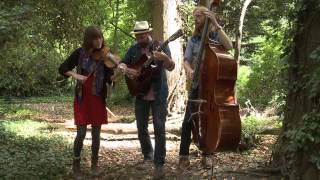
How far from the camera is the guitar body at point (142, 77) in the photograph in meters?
6.27

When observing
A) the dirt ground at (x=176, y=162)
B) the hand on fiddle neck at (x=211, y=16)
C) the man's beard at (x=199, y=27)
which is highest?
the hand on fiddle neck at (x=211, y=16)

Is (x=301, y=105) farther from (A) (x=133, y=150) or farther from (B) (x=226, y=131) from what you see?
(A) (x=133, y=150)

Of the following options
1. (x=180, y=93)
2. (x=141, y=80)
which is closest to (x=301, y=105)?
(x=141, y=80)

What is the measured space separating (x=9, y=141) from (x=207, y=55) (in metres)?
4.25

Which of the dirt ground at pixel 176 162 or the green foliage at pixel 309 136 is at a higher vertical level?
the green foliage at pixel 309 136

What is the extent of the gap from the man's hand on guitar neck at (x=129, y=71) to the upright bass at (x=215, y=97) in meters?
0.78

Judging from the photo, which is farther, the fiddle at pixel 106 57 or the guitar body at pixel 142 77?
the fiddle at pixel 106 57

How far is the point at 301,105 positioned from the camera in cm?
511

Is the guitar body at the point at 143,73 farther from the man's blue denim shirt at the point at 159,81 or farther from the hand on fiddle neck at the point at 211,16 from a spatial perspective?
the hand on fiddle neck at the point at 211,16

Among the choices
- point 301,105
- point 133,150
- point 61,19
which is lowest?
point 133,150

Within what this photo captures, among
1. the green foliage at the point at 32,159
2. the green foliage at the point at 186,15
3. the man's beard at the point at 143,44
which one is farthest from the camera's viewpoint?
the green foliage at the point at 186,15

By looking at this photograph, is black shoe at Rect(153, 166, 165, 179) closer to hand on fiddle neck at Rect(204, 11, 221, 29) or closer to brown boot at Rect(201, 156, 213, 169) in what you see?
brown boot at Rect(201, 156, 213, 169)

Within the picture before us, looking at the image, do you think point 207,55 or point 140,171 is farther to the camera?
point 140,171

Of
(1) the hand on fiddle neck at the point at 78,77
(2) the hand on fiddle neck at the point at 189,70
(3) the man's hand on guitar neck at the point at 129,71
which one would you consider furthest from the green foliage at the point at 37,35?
(2) the hand on fiddle neck at the point at 189,70
